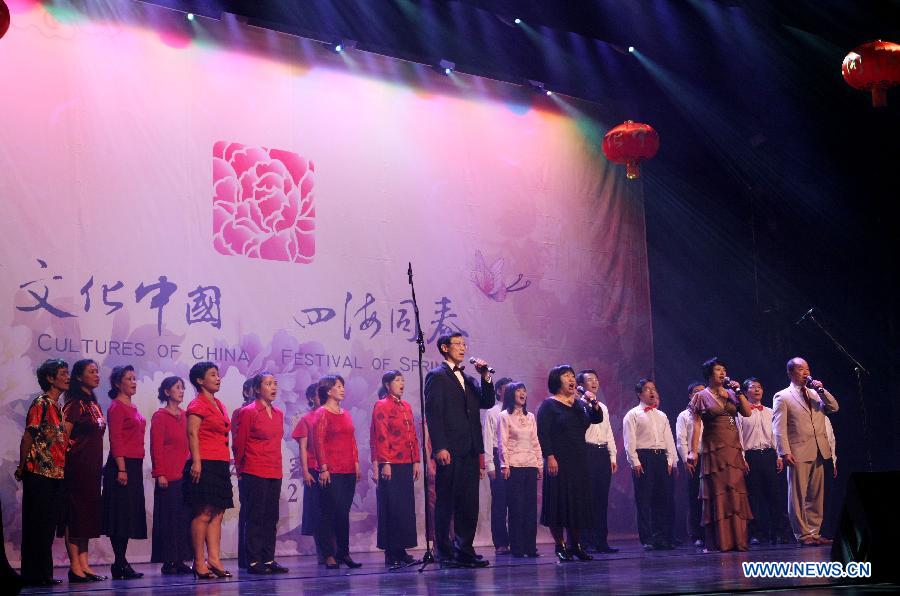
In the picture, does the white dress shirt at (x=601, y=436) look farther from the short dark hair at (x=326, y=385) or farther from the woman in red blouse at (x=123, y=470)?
the woman in red blouse at (x=123, y=470)

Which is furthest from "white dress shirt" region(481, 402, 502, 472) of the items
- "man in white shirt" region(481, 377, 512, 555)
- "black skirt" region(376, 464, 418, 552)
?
"black skirt" region(376, 464, 418, 552)

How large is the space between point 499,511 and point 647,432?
1548 millimetres

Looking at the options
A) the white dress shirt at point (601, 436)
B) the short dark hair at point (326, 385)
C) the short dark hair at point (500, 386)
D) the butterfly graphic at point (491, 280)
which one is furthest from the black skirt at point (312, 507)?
the butterfly graphic at point (491, 280)

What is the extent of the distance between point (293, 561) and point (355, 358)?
75.4 inches

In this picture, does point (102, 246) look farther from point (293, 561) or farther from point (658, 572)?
point (658, 572)

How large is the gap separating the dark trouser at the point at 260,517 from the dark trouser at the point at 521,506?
92.3 inches

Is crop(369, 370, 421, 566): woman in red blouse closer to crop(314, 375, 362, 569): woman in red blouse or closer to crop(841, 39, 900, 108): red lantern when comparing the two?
crop(314, 375, 362, 569): woman in red blouse

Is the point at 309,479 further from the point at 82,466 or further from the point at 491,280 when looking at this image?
the point at 491,280

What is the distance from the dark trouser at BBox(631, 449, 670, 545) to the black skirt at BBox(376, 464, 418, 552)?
259 centimetres

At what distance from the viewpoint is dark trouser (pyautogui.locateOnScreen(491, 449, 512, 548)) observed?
→ 9.01 metres

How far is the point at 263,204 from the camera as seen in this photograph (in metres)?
9.00

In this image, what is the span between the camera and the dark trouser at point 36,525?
6082 mm

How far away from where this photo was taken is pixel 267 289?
8875mm

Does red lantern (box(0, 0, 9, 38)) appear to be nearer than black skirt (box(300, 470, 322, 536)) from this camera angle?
Yes
